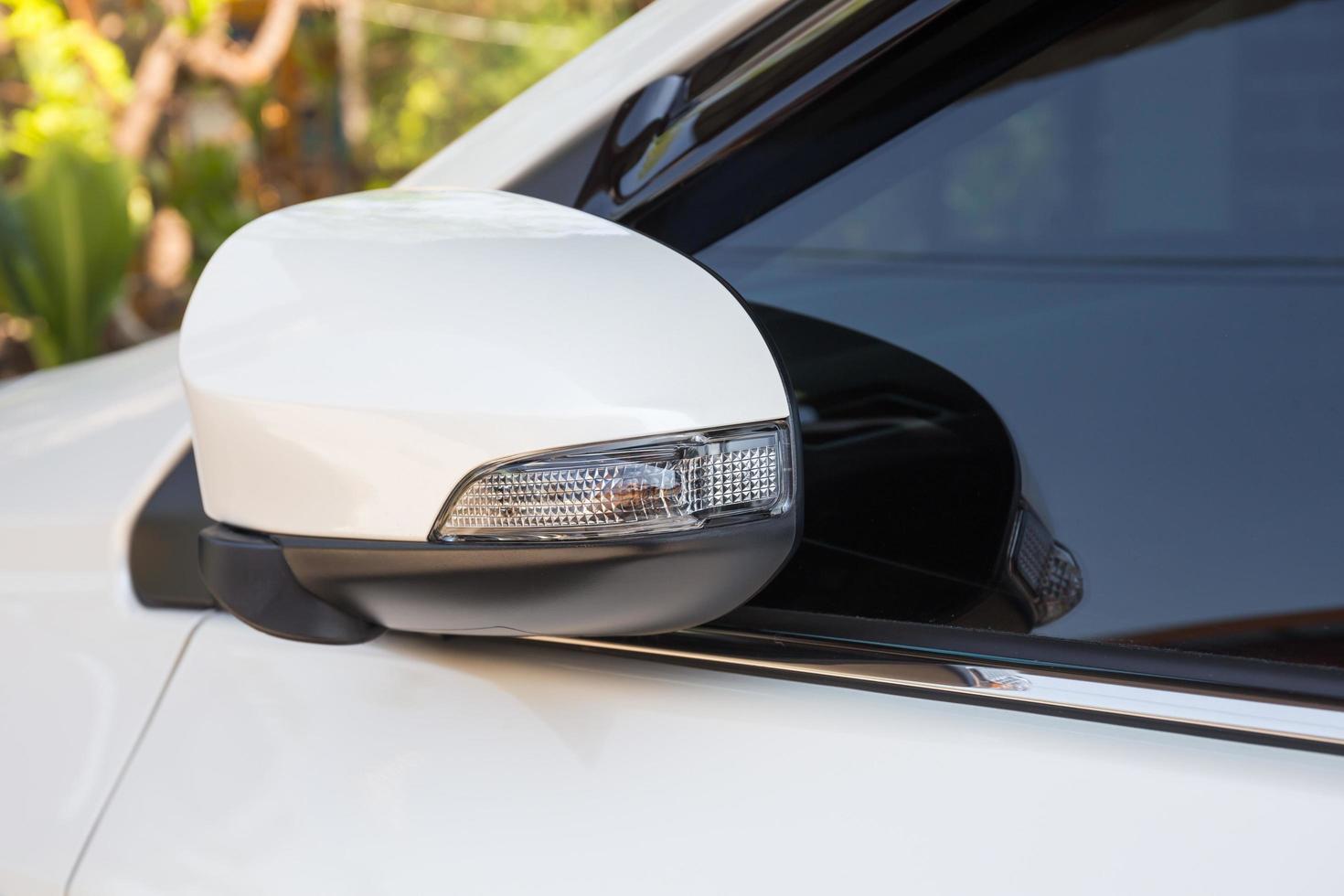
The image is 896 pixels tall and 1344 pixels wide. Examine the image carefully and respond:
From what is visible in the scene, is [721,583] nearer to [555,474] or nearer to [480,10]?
[555,474]

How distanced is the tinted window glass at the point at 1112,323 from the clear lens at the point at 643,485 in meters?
0.19

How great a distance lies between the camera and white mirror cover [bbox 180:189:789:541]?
0.73 m

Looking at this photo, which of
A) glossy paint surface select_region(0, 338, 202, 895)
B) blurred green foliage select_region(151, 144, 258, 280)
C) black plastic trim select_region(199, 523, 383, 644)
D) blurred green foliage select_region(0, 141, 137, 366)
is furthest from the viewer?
blurred green foliage select_region(151, 144, 258, 280)

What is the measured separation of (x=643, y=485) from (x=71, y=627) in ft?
1.94

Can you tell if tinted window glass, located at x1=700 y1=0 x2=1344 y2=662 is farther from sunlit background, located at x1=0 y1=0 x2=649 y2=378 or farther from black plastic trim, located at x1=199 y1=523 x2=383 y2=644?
sunlit background, located at x1=0 y1=0 x2=649 y2=378

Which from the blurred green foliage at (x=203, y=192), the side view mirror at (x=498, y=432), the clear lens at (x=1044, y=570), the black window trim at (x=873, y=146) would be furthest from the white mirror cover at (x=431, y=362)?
the blurred green foliage at (x=203, y=192)

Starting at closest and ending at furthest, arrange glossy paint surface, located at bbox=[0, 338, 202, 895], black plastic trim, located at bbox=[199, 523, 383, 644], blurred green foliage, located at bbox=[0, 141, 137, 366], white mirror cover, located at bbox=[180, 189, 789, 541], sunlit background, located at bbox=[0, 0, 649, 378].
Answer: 1. white mirror cover, located at bbox=[180, 189, 789, 541]
2. black plastic trim, located at bbox=[199, 523, 383, 644]
3. glossy paint surface, located at bbox=[0, 338, 202, 895]
4. blurred green foliage, located at bbox=[0, 141, 137, 366]
5. sunlit background, located at bbox=[0, 0, 649, 378]

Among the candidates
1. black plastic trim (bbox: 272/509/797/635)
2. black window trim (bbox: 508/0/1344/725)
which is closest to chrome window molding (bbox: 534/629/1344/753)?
black window trim (bbox: 508/0/1344/725)

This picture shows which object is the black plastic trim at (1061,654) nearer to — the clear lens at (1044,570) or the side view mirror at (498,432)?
the clear lens at (1044,570)

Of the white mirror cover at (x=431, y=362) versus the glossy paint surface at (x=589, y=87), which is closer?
the white mirror cover at (x=431, y=362)

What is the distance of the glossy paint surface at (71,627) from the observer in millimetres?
934

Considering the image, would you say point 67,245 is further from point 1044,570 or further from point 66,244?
point 1044,570

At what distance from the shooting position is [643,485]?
733mm

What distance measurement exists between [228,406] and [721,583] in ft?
1.14
